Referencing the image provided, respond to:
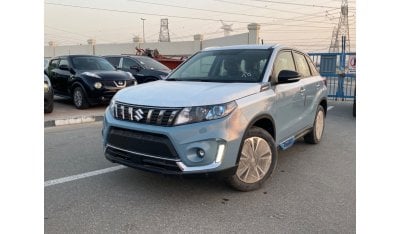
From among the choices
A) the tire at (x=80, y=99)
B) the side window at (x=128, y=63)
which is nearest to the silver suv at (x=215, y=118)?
the tire at (x=80, y=99)

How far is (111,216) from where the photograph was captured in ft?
11.5

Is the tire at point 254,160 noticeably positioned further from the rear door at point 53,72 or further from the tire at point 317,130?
the rear door at point 53,72

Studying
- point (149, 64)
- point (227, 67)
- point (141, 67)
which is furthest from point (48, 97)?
point (227, 67)

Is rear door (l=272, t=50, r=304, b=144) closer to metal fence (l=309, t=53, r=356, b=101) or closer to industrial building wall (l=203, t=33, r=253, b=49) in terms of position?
metal fence (l=309, t=53, r=356, b=101)

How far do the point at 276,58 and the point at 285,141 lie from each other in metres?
1.12

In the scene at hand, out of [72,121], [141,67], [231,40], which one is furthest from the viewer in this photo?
[231,40]

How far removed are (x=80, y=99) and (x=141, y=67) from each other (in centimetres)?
295

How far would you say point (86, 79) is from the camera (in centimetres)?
1008

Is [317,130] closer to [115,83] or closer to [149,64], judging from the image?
[115,83]

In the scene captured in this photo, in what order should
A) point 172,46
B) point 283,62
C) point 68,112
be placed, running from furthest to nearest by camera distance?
1. point 172,46
2. point 68,112
3. point 283,62

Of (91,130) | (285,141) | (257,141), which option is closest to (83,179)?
(257,141)

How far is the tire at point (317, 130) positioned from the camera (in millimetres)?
6242
